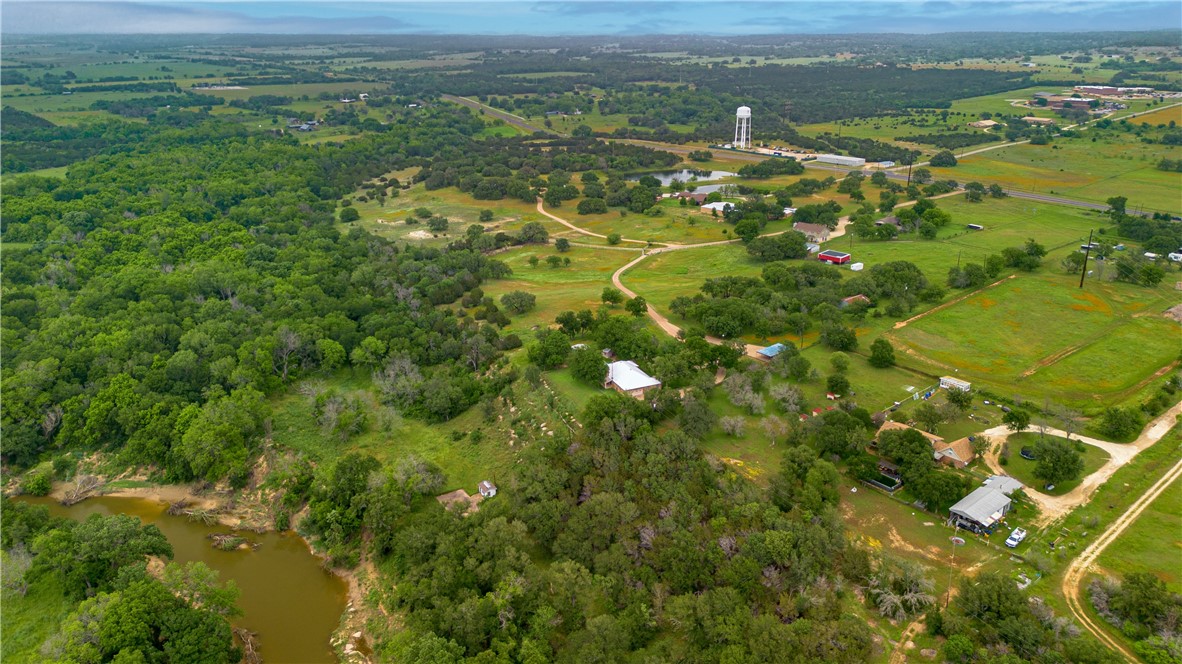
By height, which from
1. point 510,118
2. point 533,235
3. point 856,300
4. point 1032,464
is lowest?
point 1032,464

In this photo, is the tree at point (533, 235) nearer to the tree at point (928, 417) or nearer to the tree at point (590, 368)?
the tree at point (590, 368)

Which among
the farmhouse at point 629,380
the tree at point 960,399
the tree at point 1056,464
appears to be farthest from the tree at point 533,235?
the tree at point 1056,464

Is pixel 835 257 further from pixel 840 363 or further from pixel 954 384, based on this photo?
pixel 954 384

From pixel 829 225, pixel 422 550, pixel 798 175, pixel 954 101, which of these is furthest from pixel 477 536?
pixel 954 101

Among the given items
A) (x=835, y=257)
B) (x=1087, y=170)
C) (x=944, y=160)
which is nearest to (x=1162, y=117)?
(x=1087, y=170)

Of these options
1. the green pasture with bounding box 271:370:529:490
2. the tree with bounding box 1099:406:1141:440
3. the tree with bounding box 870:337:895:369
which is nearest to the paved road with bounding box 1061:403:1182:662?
the tree with bounding box 1099:406:1141:440

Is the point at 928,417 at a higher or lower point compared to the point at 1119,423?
higher
